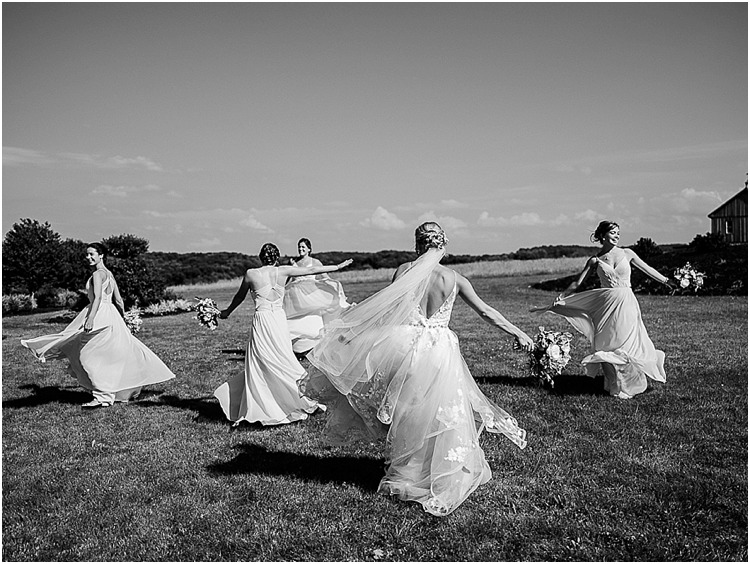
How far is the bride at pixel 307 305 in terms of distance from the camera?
15.9 m

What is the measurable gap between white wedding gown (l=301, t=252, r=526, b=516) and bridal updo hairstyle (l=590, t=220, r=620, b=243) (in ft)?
18.6

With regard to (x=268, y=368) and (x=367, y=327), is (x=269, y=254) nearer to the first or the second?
(x=268, y=368)

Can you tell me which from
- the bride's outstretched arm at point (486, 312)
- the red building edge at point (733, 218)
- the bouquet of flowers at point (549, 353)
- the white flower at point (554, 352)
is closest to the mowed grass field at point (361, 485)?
the bouquet of flowers at point (549, 353)

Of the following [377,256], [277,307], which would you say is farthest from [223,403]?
[377,256]

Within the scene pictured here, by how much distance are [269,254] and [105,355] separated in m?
3.96

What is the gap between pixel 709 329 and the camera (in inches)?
725

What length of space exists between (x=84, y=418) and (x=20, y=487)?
3215 millimetres

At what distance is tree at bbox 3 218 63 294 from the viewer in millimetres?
36875

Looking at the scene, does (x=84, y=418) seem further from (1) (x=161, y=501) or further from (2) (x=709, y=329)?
(2) (x=709, y=329)

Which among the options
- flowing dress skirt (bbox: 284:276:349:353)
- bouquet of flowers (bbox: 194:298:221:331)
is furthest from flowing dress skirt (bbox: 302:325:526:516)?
flowing dress skirt (bbox: 284:276:349:353)

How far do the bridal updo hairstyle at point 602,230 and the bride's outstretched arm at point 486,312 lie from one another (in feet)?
17.1

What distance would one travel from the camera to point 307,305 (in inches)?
640

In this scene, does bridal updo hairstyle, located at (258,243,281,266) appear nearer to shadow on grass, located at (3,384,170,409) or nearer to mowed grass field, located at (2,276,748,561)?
mowed grass field, located at (2,276,748,561)

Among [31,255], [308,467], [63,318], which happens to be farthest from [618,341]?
[31,255]
